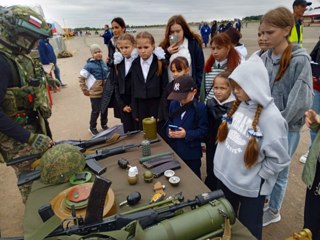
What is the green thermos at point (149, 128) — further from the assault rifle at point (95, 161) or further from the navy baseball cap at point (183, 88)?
the navy baseball cap at point (183, 88)

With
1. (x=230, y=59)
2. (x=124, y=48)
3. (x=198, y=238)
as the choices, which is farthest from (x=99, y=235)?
(x=124, y=48)

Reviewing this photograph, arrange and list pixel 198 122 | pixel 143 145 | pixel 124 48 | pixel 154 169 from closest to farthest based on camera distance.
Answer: pixel 154 169
pixel 143 145
pixel 198 122
pixel 124 48

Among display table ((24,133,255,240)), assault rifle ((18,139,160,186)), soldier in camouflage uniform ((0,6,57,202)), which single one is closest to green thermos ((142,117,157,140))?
assault rifle ((18,139,160,186))

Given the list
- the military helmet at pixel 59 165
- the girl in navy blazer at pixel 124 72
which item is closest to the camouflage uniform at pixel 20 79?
the military helmet at pixel 59 165

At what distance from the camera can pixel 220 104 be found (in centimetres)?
267

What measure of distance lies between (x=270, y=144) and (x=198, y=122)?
0.94m

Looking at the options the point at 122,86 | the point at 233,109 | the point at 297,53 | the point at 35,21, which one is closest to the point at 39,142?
the point at 35,21

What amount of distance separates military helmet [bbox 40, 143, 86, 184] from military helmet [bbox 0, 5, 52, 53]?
107 centimetres

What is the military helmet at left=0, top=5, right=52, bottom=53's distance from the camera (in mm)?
2223

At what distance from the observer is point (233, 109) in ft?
7.00

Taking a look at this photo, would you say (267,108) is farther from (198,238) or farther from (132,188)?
(132,188)

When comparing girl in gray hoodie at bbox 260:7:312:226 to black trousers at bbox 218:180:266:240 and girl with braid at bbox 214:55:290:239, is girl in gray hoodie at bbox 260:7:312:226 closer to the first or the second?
girl with braid at bbox 214:55:290:239

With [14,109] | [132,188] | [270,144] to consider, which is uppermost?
[14,109]

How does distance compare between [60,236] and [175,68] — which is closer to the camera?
[60,236]
